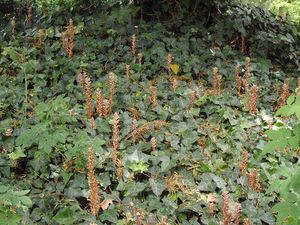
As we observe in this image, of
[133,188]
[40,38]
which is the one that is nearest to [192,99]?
[133,188]

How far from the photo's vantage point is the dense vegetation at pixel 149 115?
3.52 m

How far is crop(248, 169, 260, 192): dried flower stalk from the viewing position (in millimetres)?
3729

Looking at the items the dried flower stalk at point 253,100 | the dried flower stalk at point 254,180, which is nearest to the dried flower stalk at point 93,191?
the dried flower stalk at point 254,180

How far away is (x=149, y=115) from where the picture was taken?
457cm

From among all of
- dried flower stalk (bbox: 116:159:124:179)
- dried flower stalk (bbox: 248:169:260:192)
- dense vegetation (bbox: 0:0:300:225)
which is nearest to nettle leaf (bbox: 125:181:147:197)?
dense vegetation (bbox: 0:0:300:225)

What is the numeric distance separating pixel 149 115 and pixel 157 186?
103 cm

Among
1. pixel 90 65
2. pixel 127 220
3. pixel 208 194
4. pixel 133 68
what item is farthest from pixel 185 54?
pixel 127 220

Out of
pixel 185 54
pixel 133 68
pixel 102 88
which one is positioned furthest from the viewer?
pixel 185 54

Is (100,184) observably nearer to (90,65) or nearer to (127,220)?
(127,220)

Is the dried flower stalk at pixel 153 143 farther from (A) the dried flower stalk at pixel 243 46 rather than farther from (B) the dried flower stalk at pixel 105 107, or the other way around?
(A) the dried flower stalk at pixel 243 46

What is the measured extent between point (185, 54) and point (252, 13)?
71.7 inches

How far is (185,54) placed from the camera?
19.1 ft

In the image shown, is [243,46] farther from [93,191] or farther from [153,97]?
[93,191]

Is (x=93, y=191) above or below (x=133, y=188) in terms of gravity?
above
